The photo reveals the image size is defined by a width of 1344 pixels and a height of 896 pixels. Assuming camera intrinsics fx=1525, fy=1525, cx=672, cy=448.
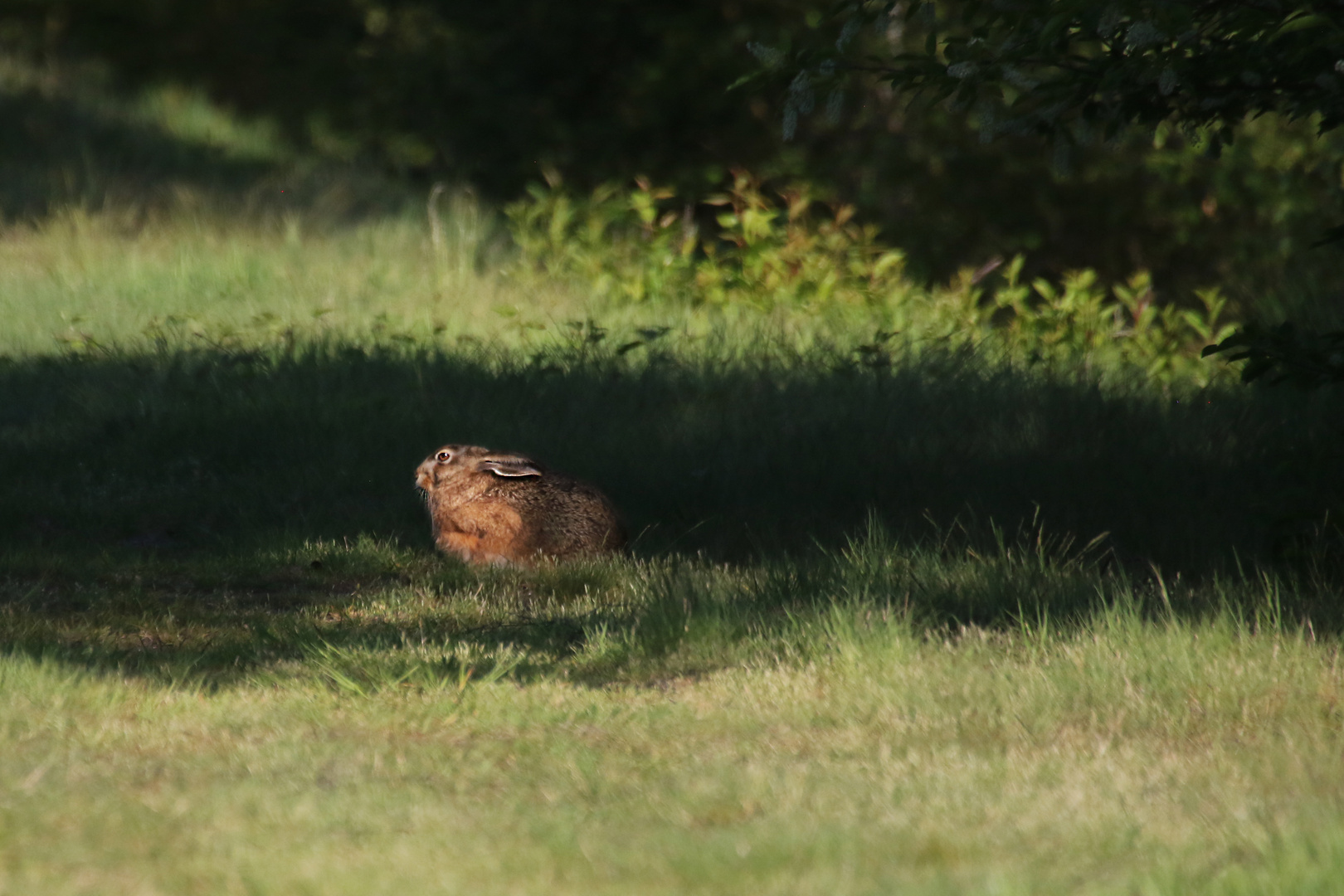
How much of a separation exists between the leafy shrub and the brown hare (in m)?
4.14

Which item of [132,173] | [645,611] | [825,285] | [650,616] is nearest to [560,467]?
[645,611]

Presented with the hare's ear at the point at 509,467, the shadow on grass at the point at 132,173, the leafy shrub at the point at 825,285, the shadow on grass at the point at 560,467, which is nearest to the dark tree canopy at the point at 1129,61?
the shadow on grass at the point at 560,467

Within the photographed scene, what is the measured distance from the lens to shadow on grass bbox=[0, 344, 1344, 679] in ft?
21.3

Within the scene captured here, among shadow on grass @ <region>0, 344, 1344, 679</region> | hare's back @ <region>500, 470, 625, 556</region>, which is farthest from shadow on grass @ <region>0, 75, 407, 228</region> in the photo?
hare's back @ <region>500, 470, 625, 556</region>

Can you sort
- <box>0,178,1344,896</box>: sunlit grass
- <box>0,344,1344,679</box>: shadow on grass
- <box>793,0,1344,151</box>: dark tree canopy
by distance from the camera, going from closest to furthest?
<box>0,178,1344,896</box>: sunlit grass
<box>793,0,1344,151</box>: dark tree canopy
<box>0,344,1344,679</box>: shadow on grass

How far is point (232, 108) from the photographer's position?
64.5 feet

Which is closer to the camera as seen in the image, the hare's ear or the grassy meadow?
the grassy meadow

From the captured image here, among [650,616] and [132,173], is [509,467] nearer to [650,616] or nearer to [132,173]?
[650,616]

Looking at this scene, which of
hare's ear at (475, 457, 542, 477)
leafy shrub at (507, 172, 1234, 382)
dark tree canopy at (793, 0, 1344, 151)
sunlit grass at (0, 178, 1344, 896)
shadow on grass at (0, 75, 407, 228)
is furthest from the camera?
shadow on grass at (0, 75, 407, 228)

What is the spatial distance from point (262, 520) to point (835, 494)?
120 inches

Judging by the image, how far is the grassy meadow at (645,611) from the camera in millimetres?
3781

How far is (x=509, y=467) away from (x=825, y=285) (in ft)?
20.0

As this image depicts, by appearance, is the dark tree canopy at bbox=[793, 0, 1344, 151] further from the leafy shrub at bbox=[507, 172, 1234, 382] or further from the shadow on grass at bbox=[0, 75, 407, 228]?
the shadow on grass at bbox=[0, 75, 407, 228]

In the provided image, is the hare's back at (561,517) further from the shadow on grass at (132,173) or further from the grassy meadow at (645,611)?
the shadow on grass at (132,173)
